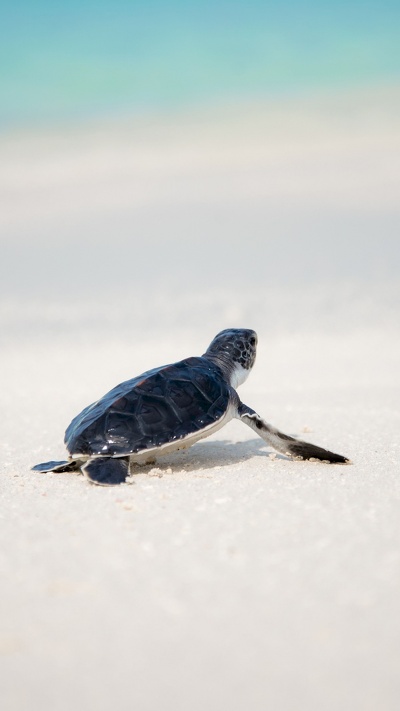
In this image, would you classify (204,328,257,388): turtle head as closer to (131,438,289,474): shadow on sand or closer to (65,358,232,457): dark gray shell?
(131,438,289,474): shadow on sand

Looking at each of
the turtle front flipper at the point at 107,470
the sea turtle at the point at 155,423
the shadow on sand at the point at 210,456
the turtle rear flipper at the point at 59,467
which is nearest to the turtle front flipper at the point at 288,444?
the sea turtle at the point at 155,423

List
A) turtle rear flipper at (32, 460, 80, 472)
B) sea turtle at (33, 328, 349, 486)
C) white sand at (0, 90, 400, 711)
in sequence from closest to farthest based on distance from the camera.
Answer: white sand at (0, 90, 400, 711) < sea turtle at (33, 328, 349, 486) < turtle rear flipper at (32, 460, 80, 472)

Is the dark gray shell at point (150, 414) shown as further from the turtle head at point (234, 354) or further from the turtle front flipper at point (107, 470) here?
the turtle head at point (234, 354)

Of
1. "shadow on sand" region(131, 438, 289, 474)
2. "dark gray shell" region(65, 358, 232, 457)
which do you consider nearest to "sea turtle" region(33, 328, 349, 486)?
"dark gray shell" region(65, 358, 232, 457)

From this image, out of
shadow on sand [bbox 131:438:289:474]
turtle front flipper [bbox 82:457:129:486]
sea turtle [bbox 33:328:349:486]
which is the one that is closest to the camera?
turtle front flipper [bbox 82:457:129:486]

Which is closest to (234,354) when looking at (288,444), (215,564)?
(288,444)

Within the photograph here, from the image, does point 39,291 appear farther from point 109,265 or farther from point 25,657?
point 25,657
